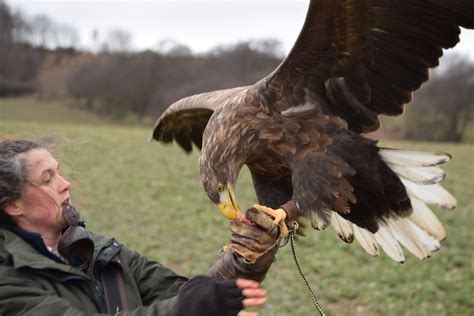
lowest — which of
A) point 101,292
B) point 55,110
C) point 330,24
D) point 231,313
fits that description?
point 55,110

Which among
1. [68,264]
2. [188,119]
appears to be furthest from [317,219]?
[188,119]

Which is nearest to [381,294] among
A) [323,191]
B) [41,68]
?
[323,191]

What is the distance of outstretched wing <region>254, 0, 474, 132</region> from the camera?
1.94 meters

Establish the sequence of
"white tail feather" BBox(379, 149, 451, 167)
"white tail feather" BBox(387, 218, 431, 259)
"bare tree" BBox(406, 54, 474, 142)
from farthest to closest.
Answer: "bare tree" BBox(406, 54, 474, 142)
"white tail feather" BBox(387, 218, 431, 259)
"white tail feather" BBox(379, 149, 451, 167)

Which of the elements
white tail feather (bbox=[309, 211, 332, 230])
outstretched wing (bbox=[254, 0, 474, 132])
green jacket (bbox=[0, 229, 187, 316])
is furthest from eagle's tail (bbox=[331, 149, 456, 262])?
green jacket (bbox=[0, 229, 187, 316])

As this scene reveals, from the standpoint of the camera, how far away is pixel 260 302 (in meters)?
1.33

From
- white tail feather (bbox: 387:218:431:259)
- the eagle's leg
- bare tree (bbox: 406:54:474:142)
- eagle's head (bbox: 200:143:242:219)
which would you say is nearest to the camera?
the eagle's leg

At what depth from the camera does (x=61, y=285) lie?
1.52m

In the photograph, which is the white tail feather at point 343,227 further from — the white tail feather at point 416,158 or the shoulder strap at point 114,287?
the shoulder strap at point 114,287

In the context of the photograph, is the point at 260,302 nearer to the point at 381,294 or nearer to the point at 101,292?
the point at 101,292

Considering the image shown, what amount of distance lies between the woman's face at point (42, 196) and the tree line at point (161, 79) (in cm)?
2456

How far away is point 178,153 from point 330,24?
48.6 feet

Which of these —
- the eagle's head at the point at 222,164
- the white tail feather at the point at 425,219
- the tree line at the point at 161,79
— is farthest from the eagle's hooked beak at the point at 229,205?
the tree line at the point at 161,79

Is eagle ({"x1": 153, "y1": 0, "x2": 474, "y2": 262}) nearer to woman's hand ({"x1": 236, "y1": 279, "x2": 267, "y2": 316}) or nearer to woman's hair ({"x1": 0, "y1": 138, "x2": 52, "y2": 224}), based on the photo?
woman's hand ({"x1": 236, "y1": 279, "x2": 267, "y2": 316})
